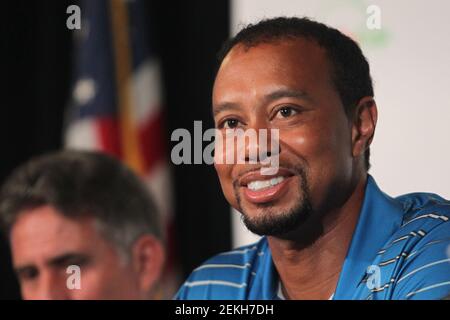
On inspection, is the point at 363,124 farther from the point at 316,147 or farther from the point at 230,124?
the point at 230,124

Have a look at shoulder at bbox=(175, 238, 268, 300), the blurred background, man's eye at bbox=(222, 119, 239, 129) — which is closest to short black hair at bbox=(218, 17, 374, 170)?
man's eye at bbox=(222, 119, 239, 129)

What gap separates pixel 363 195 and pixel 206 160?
82cm

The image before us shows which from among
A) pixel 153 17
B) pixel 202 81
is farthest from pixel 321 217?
pixel 153 17

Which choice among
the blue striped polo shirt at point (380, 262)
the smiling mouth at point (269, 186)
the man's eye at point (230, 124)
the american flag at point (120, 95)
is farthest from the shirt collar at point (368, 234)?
the american flag at point (120, 95)

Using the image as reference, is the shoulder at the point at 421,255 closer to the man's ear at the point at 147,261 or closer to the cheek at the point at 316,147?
the cheek at the point at 316,147

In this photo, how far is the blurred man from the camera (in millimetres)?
1984

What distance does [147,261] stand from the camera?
212cm

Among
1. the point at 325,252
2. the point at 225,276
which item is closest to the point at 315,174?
the point at 325,252

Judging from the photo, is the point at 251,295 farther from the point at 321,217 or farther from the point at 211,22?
the point at 211,22

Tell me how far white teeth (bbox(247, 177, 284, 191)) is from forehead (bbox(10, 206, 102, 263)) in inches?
24.3

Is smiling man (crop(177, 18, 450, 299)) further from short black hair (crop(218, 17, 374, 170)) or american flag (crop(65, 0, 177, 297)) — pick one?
american flag (crop(65, 0, 177, 297))

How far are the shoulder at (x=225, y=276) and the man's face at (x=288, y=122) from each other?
19 centimetres

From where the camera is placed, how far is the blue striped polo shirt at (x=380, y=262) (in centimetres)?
139

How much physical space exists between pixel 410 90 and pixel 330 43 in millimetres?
342
